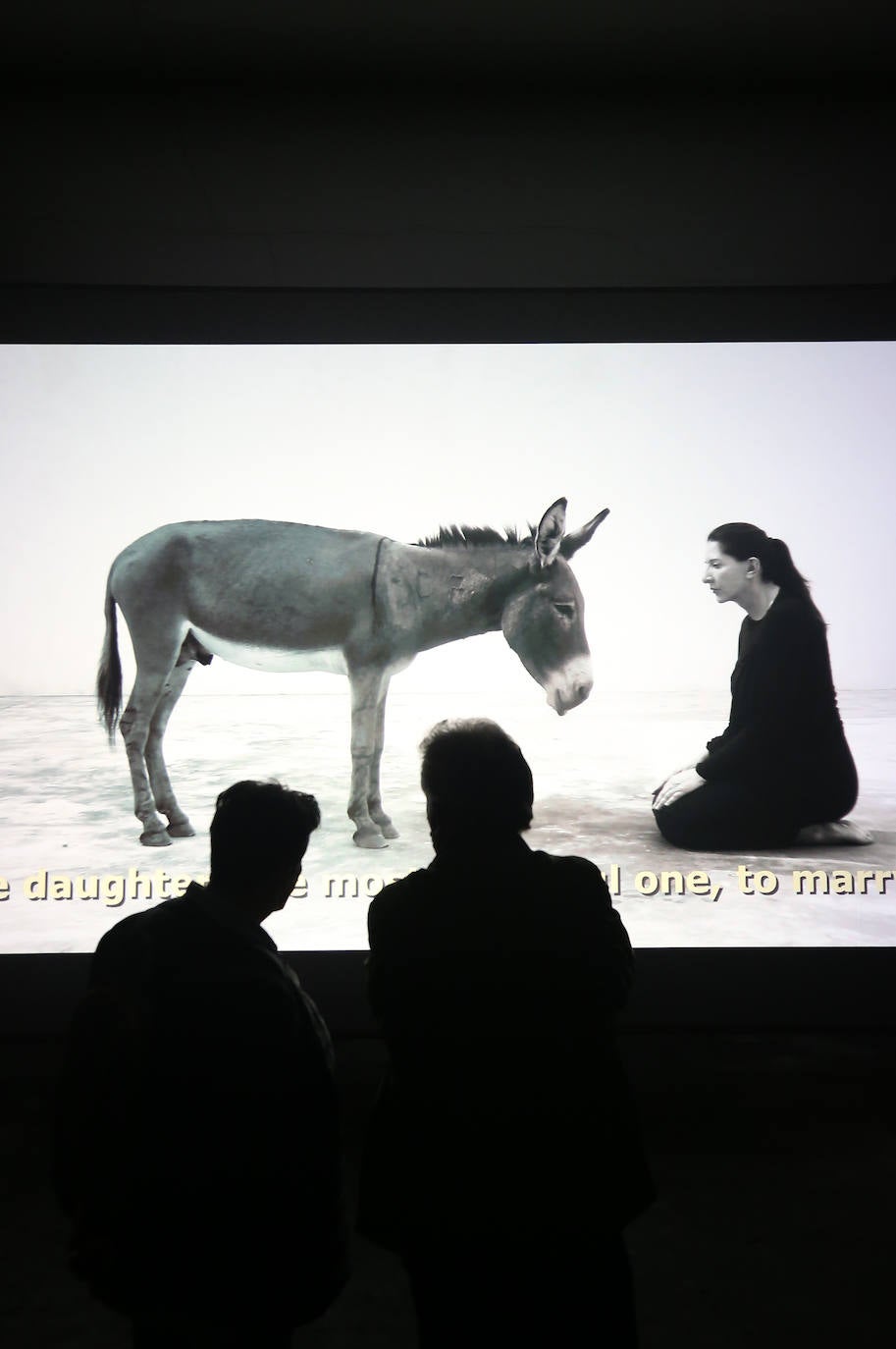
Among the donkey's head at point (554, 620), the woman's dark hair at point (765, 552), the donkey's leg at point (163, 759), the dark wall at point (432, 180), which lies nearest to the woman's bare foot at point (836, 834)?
the woman's dark hair at point (765, 552)

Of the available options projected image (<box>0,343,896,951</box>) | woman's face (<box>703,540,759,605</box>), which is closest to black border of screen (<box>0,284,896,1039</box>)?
projected image (<box>0,343,896,951</box>)

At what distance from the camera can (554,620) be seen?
315 cm

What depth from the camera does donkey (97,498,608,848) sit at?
3.10 meters

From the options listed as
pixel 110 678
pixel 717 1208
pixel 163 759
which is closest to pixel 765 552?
pixel 717 1208

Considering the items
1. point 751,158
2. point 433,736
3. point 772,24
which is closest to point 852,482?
point 751,158

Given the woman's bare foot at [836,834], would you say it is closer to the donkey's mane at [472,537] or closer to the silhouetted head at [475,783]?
the donkey's mane at [472,537]

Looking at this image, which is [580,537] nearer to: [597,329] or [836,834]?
[597,329]

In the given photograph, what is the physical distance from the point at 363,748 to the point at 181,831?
61 cm

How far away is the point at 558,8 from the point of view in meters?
2.77

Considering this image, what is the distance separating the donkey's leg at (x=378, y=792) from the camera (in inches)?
120

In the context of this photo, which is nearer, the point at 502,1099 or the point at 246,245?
the point at 502,1099

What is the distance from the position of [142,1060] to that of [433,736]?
45cm

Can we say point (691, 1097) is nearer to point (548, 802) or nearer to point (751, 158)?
point (548, 802)

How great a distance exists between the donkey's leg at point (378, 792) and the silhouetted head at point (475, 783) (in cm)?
195
